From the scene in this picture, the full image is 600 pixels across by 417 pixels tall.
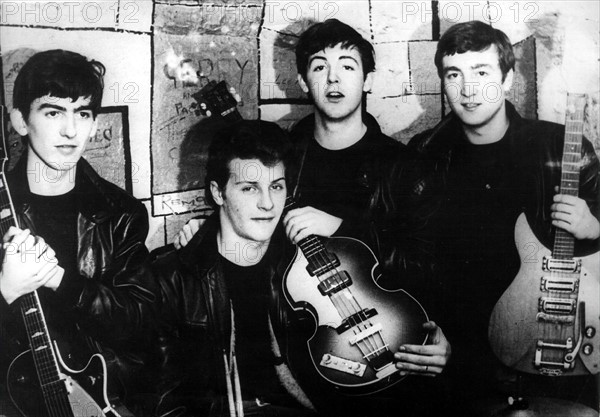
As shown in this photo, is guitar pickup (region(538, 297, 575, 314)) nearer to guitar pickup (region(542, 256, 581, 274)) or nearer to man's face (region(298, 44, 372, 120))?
guitar pickup (region(542, 256, 581, 274))

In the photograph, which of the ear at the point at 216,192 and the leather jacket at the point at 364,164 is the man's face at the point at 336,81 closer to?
the leather jacket at the point at 364,164

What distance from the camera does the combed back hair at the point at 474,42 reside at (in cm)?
299

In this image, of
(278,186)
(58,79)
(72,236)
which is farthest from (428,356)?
(58,79)

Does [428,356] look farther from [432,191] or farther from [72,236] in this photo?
[72,236]

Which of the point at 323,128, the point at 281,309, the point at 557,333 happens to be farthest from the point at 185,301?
the point at 557,333

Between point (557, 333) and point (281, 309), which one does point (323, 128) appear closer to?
point (281, 309)

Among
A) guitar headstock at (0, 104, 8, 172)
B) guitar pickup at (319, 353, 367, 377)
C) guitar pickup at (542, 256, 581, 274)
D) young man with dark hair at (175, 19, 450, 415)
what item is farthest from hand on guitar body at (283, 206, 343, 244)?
guitar headstock at (0, 104, 8, 172)

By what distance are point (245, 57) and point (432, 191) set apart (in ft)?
3.49

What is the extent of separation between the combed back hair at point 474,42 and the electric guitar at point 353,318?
3.33ft

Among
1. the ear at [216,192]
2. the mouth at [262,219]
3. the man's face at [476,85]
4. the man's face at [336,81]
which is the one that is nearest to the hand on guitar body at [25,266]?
the ear at [216,192]

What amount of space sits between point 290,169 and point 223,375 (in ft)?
3.18

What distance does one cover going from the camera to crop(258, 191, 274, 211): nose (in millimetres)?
2938

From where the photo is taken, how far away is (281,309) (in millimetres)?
2939

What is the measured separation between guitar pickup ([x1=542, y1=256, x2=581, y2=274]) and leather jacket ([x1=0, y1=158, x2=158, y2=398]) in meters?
1.77
